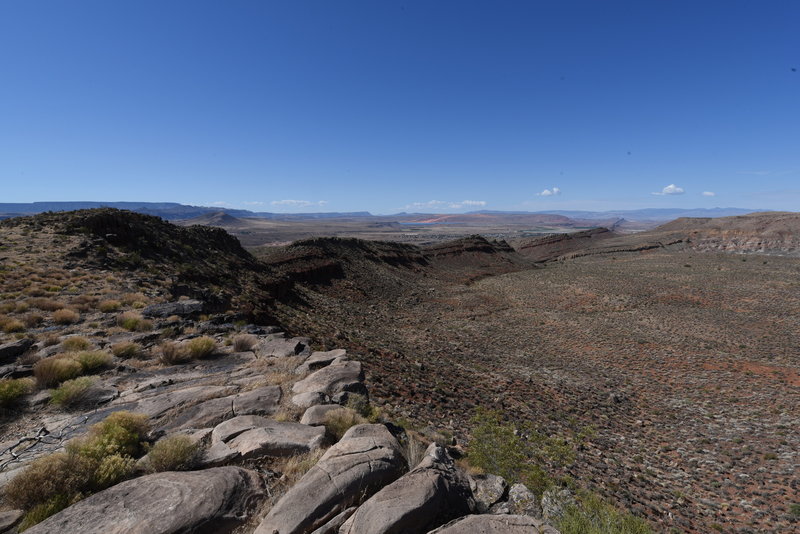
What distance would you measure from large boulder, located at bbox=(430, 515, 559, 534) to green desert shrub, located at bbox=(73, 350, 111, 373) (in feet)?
28.4

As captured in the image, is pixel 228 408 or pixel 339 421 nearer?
pixel 339 421

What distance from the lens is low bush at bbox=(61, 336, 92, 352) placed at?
8344 mm

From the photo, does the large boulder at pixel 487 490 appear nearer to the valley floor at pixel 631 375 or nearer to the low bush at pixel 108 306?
the valley floor at pixel 631 375

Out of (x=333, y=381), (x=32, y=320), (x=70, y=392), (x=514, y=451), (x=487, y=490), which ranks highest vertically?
(x=32, y=320)

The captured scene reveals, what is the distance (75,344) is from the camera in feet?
27.8

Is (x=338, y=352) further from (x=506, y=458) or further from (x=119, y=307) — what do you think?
(x=119, y=307)

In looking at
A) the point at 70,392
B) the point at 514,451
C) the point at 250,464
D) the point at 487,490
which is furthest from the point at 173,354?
the point at 514,451

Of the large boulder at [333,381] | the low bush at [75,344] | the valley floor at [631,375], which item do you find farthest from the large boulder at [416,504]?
the low bush at [75,344]

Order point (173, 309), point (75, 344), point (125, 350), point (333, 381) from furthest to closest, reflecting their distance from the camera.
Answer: point (173, 309)
point (125, 350)
point (75, 344)
point (333, 381)

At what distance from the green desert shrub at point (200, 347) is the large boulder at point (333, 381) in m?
3.45

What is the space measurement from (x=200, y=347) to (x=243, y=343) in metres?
1.28

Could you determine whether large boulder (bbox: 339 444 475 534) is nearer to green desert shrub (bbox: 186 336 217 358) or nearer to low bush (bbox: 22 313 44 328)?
green desert shrub (bbox: 186 336 217 358)

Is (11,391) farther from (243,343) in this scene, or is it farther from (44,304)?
(44,304)

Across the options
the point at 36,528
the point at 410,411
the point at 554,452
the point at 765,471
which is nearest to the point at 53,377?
the point at 36,528
